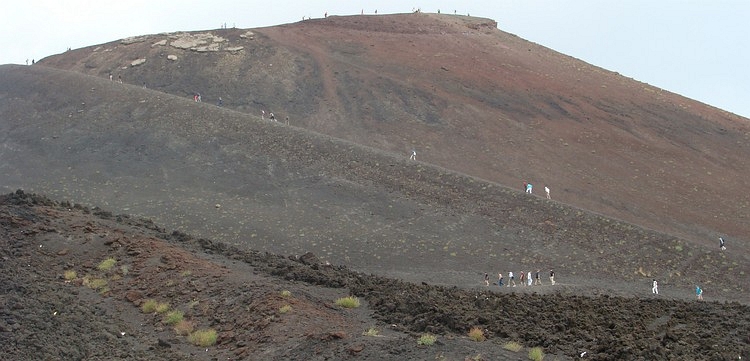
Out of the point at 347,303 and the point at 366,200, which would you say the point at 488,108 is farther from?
the point at 347,303

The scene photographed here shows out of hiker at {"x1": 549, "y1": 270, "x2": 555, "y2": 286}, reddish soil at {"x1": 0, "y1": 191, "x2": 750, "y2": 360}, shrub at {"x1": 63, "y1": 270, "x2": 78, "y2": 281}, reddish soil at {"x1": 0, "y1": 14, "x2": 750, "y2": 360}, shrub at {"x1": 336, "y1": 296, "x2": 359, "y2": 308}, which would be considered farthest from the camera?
hiker at {"x1": 549, "y1": 270, "x2": 555, "y2": 286}

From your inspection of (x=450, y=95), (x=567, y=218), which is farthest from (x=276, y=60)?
(x=567, y=218)

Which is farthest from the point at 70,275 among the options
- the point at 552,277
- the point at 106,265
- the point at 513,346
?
the point at 552,277

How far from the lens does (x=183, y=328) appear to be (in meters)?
21.8

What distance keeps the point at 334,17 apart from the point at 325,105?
23.7 meters

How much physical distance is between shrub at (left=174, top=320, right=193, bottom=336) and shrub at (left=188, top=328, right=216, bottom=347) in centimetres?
33

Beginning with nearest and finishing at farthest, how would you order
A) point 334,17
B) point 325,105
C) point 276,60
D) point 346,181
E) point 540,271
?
1. point 540,271
2. point 346,181
3. point 325,105
4. point 276,60
5. point 334,17

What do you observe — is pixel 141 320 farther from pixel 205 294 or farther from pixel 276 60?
pixel 276 60

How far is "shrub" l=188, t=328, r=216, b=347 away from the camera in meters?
21.0

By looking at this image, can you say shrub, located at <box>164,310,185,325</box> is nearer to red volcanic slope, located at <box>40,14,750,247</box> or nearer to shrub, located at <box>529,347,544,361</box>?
shrub, located at <box>529,347,544,361</box>

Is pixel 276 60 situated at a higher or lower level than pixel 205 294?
higher

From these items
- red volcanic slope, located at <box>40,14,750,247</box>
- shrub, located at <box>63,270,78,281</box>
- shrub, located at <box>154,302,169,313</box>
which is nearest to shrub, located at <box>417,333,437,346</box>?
shrub, located at <box>154,302,169,313</box>

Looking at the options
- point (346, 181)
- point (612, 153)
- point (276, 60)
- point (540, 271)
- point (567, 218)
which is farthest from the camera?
point (276, 60)

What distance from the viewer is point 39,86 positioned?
58531 millimetres
